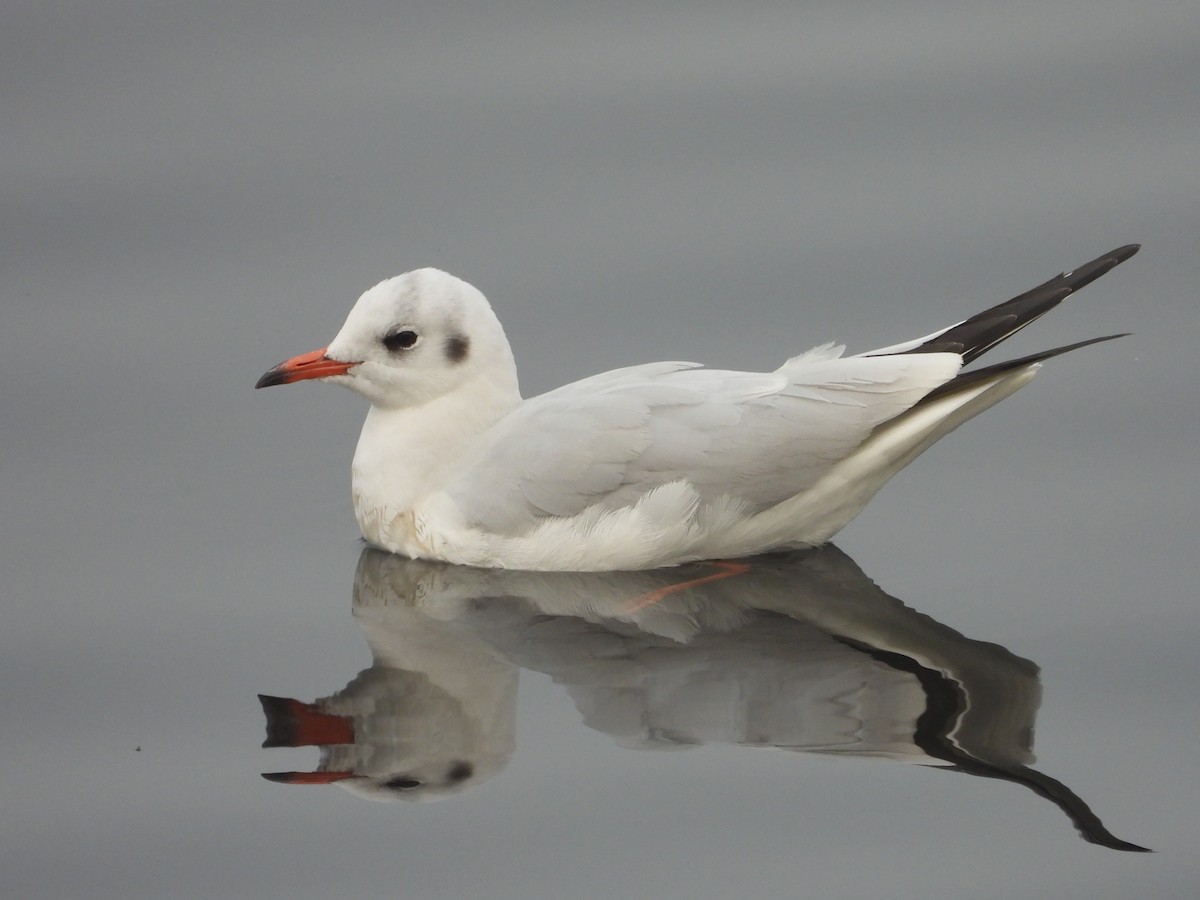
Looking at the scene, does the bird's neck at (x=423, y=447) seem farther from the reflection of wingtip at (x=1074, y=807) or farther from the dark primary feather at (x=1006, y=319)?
the reflection of wingtip at (x=1074, y=807)

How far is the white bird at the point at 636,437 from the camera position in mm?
7855

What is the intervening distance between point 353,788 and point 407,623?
3.90 feet

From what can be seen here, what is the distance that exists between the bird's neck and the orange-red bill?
13.6 inches

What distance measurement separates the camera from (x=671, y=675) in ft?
23.6

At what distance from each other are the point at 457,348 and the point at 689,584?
1.39 m

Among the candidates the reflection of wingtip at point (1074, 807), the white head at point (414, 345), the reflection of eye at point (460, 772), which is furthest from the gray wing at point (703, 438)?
the reflection of wingtip at point (1074, 807)

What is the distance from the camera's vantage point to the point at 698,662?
730 centimetres

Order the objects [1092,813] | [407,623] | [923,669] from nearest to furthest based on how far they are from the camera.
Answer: [1092,813] < [923,669] < [407,623]

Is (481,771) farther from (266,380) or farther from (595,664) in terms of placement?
(266,380)

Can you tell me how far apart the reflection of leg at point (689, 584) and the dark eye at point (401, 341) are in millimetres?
1461

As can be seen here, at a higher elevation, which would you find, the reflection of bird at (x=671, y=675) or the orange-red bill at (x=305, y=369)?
the orange-red bill at (x=305, y=369)

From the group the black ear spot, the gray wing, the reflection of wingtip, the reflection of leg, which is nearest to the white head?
the black ear spot

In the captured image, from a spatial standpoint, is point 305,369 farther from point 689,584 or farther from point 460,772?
point 460,772

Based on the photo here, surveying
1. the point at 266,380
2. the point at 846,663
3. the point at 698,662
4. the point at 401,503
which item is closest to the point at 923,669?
the point at 846,663
